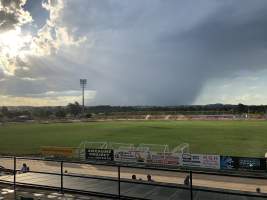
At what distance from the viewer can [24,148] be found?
46.9m

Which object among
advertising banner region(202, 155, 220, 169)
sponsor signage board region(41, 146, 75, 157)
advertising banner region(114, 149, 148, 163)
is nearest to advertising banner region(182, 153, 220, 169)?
advertising banner region(202, 155, 220, 169)

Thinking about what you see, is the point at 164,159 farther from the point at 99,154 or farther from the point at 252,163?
the point at 252,163

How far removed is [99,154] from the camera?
35531mm

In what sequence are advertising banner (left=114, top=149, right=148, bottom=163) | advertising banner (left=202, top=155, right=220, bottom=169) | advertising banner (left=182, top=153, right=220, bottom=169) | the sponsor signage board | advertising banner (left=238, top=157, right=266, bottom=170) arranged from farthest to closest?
the sponsor signage board
advertising banner (left=114, top=149, right=148, bottom=163)
advertising banner (left=182, top=153, right=220, bottom=169)
advertising banner (left=202, top=155, right=220, bottom=169)
advertising banner (left=238, top=157, right=266, bottom=170)

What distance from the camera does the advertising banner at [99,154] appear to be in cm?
3519

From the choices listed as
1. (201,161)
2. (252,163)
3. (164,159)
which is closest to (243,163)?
(252,163)

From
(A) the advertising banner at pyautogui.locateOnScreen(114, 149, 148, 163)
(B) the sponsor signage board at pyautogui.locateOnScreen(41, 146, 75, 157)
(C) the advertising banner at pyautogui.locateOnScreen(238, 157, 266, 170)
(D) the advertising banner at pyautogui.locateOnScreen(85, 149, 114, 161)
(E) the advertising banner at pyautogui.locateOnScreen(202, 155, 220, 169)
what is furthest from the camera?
(B) the sponsor signage board at pyautogui.locateOnScreen(41, 146, 75, 157)

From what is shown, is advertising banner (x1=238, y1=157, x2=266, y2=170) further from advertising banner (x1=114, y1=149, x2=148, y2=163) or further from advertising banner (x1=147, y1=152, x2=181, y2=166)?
advertising banner (x1=114, y1=149, x2=148, y2=163)

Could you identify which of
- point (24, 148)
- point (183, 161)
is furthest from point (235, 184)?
point (24, 148)

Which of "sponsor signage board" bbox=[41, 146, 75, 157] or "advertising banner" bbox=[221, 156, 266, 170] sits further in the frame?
"sponsor signage board" bbox=[41, 146, 75, 157]

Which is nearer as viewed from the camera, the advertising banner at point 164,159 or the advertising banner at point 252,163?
the advertising banner at point 252,163

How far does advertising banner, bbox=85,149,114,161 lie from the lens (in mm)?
35188

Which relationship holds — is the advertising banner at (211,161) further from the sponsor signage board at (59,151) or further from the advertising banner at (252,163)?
the sponsor signage board at (59,151)

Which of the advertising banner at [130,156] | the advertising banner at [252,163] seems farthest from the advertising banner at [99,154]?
the advertising banner at [252,163]
